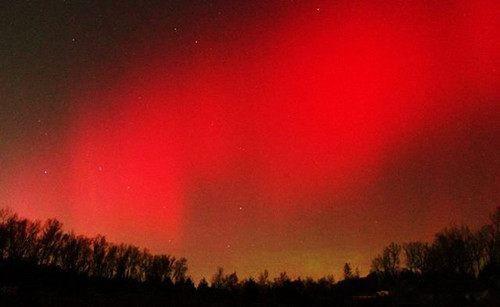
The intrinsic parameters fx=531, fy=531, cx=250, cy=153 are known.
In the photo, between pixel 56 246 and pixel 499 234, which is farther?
pixel 56 246

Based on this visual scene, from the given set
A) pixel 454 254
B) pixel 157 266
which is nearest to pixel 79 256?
pixel 157 266

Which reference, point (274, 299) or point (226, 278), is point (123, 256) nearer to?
point (226, 278)

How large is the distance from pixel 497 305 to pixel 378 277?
231 feet

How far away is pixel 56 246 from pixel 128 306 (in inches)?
3096

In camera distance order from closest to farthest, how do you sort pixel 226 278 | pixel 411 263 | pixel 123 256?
1. pixel 411 263
2. pixel 123 256
3. pixel 226 278

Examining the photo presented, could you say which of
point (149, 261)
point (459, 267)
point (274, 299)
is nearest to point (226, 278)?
point (149, 261)

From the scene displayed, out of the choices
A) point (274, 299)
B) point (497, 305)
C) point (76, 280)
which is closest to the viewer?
Answer: point (497, 305)

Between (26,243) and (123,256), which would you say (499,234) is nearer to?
(123,256)

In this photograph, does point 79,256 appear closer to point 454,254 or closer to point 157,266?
point 157,266

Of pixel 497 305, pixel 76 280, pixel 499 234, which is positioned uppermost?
pixel 499 234

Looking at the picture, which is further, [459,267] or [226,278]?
[226,278]

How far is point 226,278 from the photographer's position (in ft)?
440

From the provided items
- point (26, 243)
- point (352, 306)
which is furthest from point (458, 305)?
point (26, 243)

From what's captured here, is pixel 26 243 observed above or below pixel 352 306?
above
